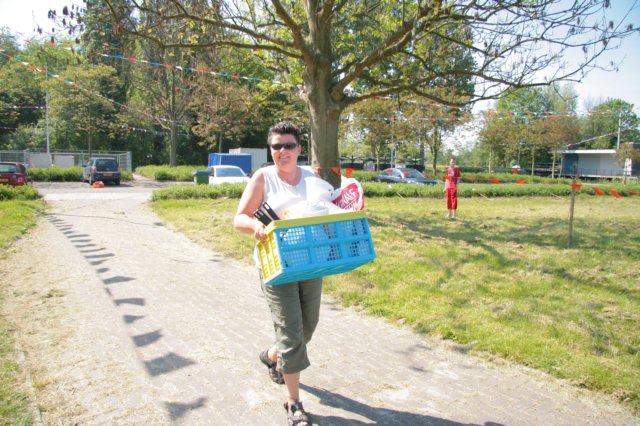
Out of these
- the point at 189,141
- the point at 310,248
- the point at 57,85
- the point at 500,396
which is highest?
the point at 57,85

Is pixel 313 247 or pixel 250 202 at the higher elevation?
pixel 250 202

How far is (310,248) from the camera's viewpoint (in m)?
2.80

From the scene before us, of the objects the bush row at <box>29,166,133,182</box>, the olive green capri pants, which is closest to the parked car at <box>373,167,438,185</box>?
the bush row at <box>29,166,133,182</box>

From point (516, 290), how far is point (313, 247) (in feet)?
A: 13.5

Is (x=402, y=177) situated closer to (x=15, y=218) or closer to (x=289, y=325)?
(x=15, y=218)

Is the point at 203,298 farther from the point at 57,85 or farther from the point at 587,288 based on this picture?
the point at 57,85

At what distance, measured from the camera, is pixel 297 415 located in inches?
116

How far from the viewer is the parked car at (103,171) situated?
84.7 ft

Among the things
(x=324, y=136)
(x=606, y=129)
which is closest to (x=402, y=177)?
(x=324, y=136)

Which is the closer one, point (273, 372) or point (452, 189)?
point (273, 372)

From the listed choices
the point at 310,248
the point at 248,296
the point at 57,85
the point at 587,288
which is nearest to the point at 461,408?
the point at 310,248

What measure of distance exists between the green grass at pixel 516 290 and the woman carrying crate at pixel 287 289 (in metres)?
1.99

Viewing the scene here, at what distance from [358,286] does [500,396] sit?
113 inches

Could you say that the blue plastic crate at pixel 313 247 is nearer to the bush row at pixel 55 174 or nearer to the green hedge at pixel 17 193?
the green hedge at pixel 17 193
